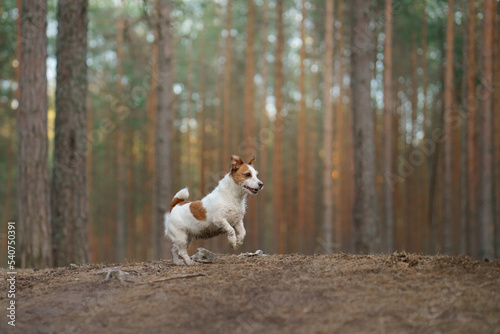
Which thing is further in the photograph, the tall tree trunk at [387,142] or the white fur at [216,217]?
the tall tree trunk at [387,142]

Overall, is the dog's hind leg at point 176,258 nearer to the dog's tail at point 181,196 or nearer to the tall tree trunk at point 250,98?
the dog's tail at point 181,196

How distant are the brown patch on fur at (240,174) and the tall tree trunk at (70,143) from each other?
4410 mm

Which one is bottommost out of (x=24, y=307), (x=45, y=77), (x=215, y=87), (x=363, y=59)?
(x=24, y=307)

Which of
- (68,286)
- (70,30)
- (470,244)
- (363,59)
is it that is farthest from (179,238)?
(470,244)

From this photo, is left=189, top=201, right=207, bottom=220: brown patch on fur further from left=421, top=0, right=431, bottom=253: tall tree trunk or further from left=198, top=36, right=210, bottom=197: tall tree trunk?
left=198, top=36, right=210, bottom=197: tall tree trunk

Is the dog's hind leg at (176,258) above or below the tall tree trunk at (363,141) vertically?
below

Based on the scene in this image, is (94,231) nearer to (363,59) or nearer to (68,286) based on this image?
(363,59)

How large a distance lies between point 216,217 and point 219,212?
73 mm

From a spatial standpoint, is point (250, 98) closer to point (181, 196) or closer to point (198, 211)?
point (181, 196)

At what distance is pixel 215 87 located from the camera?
3497 cm

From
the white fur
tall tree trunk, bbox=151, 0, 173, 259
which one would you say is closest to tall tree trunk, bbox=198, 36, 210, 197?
tall tree trunk, bbox=151, 0, 173, 259

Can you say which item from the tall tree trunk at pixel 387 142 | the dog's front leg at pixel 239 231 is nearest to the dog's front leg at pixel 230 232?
the dog's front leg at pixel 239 231

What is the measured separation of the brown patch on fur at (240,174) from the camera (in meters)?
6.60

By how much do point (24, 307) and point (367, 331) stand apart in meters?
3.54
